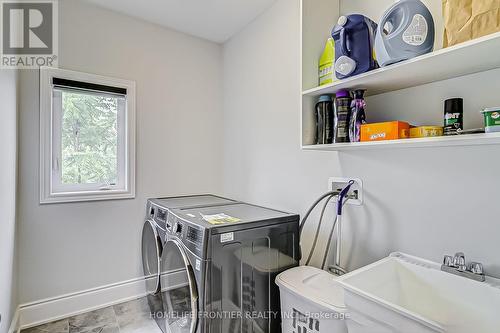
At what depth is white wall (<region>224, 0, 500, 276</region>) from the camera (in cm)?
99

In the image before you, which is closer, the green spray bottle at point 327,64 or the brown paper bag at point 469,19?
the brown paper bag at point 469,19

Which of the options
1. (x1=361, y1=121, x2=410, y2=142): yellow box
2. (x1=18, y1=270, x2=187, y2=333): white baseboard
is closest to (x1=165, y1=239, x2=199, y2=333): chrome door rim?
(x1=18, y1=270, x2=187, y2=333): white baseboard

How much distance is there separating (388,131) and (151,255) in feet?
6.06

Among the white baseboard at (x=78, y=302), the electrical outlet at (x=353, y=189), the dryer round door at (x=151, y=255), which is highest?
the electrical outlet at (x=353, y=189)

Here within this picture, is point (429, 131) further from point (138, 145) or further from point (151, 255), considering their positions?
point (138, 145)

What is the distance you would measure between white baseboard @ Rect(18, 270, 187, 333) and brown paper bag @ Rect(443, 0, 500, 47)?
68.5 inches

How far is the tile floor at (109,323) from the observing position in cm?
181

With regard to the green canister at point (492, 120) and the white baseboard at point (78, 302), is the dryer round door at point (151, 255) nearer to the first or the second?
the white baseboard at point (78, 302)

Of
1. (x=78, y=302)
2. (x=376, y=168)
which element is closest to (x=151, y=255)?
(x=78, y=302)

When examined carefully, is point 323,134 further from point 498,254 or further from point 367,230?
point 498,254

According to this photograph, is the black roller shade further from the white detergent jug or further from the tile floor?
the white detergent jug

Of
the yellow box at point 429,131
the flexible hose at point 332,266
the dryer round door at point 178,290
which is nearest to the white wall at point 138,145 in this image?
the dryer round door at point 178,290

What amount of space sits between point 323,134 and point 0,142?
1.73m

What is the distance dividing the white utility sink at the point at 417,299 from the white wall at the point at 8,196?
1820mm
